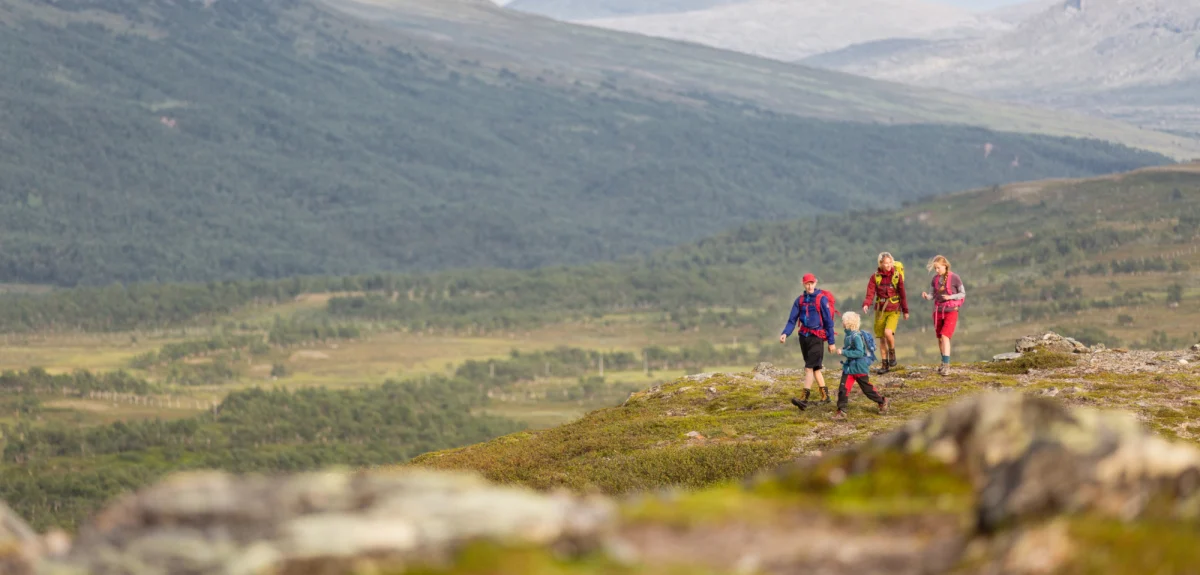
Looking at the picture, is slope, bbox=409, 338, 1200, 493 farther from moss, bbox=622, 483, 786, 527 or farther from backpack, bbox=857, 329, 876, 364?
moss, bbox=622, 483, 786, 527

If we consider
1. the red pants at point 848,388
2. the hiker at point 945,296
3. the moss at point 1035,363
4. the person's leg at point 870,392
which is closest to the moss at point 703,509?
the person's leg at point 870,392

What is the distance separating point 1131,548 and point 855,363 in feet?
103

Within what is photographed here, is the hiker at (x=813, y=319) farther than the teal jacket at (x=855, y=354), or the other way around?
the hiker at (x=813, y=319)

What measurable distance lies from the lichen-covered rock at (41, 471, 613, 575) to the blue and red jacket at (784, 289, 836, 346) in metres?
28.2

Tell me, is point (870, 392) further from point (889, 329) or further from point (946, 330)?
point (946, 330)

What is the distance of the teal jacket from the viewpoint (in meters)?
48.7

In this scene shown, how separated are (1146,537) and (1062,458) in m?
1.81

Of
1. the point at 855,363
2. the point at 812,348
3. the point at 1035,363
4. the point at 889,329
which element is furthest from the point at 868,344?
the point at 1035,363

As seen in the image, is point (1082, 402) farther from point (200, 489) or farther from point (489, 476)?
point (200, 489)

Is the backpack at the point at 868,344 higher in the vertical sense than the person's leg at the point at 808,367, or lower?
higher

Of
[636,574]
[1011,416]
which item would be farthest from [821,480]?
[636,574]

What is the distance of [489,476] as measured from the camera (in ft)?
178

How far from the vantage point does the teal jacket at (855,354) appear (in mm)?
48719

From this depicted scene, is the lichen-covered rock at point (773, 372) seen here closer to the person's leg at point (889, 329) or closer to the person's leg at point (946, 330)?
the person's leg at point (889, 329)
